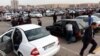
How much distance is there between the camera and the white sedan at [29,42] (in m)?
6.70

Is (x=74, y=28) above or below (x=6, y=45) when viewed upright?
below

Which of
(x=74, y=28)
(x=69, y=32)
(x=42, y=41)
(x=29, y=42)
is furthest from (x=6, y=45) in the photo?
(x=74, y=28)

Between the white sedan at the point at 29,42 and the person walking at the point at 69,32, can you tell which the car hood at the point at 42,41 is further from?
the person walking at the point at 69,32

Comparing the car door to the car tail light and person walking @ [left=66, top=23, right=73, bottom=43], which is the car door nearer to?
the car tail light

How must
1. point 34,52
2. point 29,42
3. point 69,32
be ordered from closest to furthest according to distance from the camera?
point 34,52, point 29,42, point 69,32

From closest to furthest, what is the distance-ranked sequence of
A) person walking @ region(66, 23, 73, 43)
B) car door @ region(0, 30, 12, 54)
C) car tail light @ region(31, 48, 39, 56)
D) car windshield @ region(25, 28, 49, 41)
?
1. car tail light @ region(31, 48, 39, 56)
2. car windshield @ region(25, 28, 49, 41)
3. car door @ region(0, 30, 12, 54)
4. person walking @ region(66, 23, 73, 43)

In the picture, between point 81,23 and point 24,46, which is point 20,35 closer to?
point 24,46

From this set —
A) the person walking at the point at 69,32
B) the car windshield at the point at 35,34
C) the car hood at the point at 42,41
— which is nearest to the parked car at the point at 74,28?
the person walking at the point at 69,32

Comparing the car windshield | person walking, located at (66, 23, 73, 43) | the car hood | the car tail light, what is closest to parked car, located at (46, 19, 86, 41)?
person walking, located at (66, 23, 73, 43)

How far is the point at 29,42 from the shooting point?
695 cm

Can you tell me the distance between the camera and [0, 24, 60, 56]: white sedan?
22.0 feet

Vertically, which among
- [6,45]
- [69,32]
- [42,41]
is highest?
[42,41]

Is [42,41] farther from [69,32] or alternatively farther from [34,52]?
[69,32]

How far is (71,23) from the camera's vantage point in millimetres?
11688
